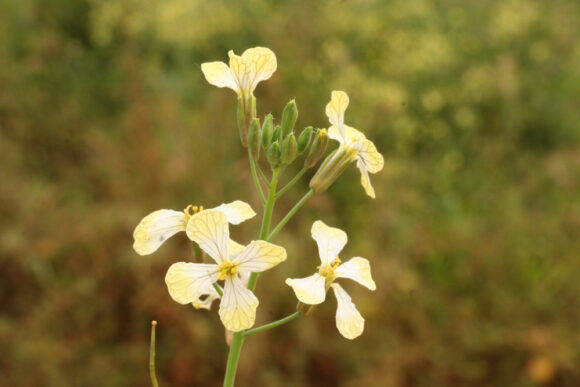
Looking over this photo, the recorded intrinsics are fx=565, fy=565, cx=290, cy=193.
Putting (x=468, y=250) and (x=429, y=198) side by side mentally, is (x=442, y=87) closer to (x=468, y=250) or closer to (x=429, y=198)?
(x=429, y=198)

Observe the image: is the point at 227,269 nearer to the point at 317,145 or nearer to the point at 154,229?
the point at 154,229

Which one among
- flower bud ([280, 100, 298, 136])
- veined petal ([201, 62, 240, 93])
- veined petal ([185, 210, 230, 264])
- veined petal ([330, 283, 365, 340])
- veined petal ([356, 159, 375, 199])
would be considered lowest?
veined petal ([330, 283, 365, 340])

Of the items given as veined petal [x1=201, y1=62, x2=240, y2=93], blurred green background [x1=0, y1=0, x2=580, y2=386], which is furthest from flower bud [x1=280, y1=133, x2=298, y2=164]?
blurred green background [x1=0, y1=0, x2=580, y2=386]

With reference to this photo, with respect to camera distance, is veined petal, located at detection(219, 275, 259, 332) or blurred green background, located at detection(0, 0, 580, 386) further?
blurred green background, located at detection(0, 0, 580, 386)

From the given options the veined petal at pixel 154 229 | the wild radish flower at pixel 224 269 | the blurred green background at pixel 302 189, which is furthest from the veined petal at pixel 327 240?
the blurred green background at pixel 302 189

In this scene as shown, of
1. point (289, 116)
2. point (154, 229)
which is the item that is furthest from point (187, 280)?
point (289, 116)

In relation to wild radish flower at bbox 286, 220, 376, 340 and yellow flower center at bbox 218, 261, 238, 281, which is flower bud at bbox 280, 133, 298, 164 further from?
yellow flower center at bbox 218, 261, 238, 281

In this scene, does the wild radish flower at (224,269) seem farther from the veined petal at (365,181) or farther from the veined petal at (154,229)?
the veined petal at (365,181)

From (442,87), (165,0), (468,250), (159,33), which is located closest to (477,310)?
(468,250)
